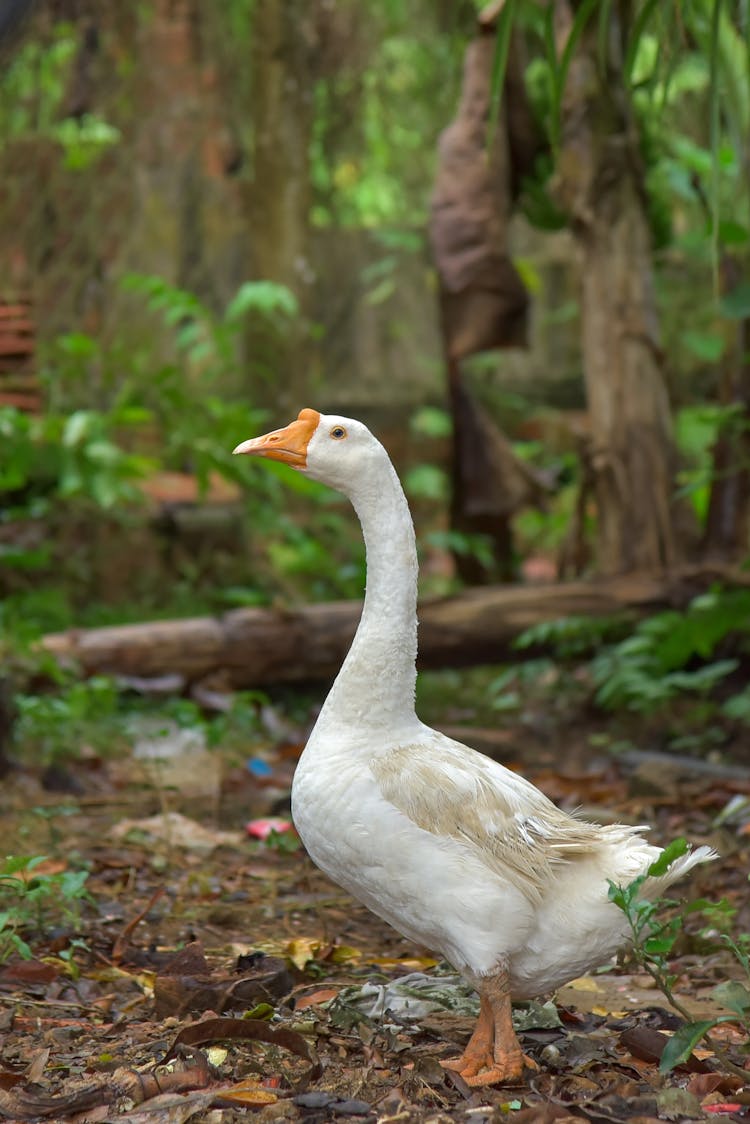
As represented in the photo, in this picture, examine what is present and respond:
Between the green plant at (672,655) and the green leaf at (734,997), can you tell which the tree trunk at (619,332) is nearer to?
the green plant at (672,655)

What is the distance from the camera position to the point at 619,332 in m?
6.22

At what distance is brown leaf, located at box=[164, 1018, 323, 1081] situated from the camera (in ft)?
8.05

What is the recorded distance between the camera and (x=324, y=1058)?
2480 mm

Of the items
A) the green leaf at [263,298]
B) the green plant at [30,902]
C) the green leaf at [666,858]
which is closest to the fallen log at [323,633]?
the green leaf at [263,298]

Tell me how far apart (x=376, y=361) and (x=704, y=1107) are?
8.52 m

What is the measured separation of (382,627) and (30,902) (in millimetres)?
1257

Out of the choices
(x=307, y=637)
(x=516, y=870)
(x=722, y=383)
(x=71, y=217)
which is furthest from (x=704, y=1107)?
(x=71, y=217)

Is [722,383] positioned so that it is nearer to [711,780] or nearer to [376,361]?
[711,780]

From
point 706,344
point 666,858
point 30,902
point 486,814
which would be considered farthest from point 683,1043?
point 706,344

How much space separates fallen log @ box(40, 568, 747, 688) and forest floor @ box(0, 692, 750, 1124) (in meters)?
1.46

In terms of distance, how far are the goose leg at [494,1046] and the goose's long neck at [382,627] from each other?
0.52m

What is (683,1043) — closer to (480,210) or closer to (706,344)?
(480,210)

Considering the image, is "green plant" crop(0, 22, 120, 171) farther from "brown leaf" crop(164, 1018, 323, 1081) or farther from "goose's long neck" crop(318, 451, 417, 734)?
"brown leaf" crop(164, 1018, 323, 1081)

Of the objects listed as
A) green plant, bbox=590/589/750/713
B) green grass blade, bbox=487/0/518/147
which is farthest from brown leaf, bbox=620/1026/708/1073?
green plant, bbox=590/589/750/713
